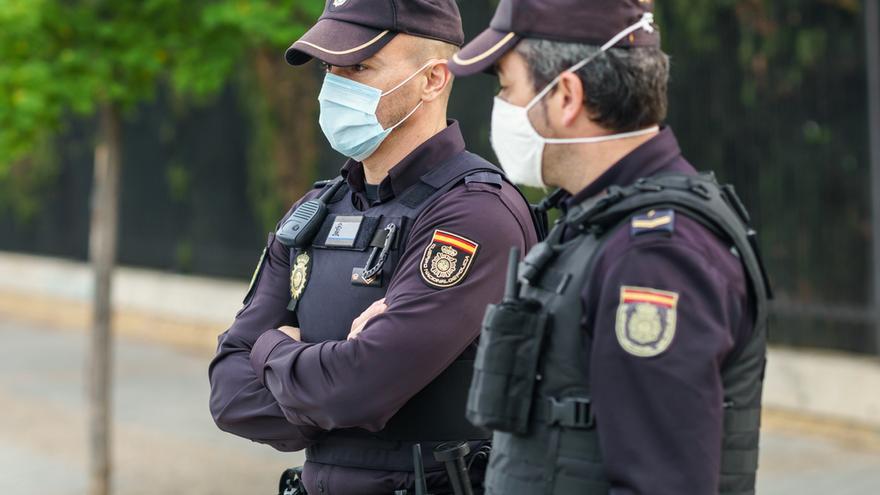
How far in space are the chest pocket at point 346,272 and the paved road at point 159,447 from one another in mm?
4247

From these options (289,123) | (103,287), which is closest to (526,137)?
(103,287)

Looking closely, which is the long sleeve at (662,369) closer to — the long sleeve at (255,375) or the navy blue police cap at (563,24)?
the navy blue police cap at (563,24)

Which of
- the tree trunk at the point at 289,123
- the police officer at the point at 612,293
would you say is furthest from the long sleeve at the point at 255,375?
the tree trunk at the point at 289,123

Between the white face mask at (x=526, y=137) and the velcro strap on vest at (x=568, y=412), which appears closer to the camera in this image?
the velcro strap on vest at (x=568, y=412)

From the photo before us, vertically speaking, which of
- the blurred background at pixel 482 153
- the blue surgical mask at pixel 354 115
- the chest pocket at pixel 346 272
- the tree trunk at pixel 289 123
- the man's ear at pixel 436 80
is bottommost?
the chest pocket at pixel 346 272

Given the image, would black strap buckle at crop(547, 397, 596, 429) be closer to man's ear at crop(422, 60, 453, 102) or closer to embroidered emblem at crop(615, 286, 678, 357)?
embroidered emblem at crop(615, 286, 678, 357)

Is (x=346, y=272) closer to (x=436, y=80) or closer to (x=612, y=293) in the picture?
(x=436, y=80)

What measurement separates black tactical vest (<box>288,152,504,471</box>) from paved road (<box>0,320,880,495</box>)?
4132mm

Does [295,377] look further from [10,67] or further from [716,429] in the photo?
[10,67]

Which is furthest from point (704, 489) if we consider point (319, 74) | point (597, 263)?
point (319, 74)

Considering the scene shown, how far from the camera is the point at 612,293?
2.00 meters

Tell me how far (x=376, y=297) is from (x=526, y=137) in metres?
0.82

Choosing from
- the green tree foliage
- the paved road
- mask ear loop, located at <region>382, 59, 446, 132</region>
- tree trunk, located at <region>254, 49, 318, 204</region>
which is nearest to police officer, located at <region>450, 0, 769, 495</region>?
mask ear loop, located at <region>382, 59, 446, 132</region>

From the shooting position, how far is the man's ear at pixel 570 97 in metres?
2.16
